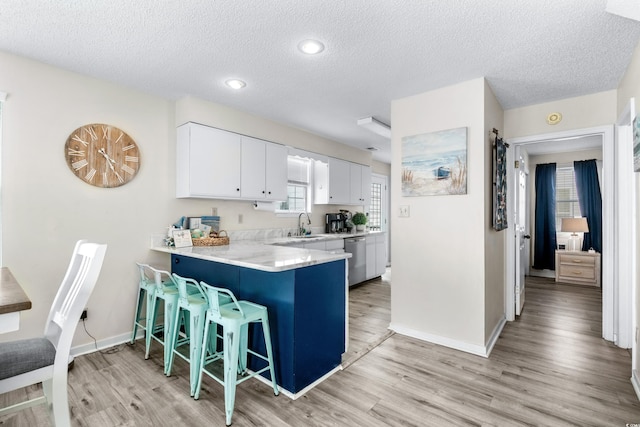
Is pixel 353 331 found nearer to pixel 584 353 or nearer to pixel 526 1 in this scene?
pixel 584 353

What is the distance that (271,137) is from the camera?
4.11 m

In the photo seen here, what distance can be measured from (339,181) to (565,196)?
179 inches

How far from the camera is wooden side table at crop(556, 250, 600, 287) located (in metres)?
5.23

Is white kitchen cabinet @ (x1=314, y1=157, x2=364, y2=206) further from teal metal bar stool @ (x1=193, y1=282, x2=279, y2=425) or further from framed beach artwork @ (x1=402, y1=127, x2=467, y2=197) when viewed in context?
teal metal bar stool @ (x1=193, y1=282, x2=279, y2=425)

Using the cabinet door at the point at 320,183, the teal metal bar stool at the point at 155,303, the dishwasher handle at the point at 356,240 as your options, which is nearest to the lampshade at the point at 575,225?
the dishwasher handle at the point at 356,240

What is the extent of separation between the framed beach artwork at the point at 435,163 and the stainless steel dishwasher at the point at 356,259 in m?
1.94

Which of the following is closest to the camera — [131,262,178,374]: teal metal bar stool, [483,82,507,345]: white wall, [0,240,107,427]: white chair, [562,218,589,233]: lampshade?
[0,240,107,427]: white chair

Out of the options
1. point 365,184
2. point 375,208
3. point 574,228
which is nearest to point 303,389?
point 365,184

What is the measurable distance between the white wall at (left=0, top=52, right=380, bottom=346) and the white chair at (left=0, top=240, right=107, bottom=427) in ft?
4.22

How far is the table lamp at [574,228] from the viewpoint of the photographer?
542cm

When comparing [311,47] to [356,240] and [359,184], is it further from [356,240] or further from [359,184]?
[359,184]

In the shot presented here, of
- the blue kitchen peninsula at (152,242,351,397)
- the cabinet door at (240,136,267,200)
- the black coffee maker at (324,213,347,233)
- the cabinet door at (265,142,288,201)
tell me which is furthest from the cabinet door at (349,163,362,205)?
the blue kitchen peninsula at (152,242,351,397)

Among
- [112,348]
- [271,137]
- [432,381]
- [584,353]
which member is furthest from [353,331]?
[271,137]

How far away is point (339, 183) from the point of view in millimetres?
5266
